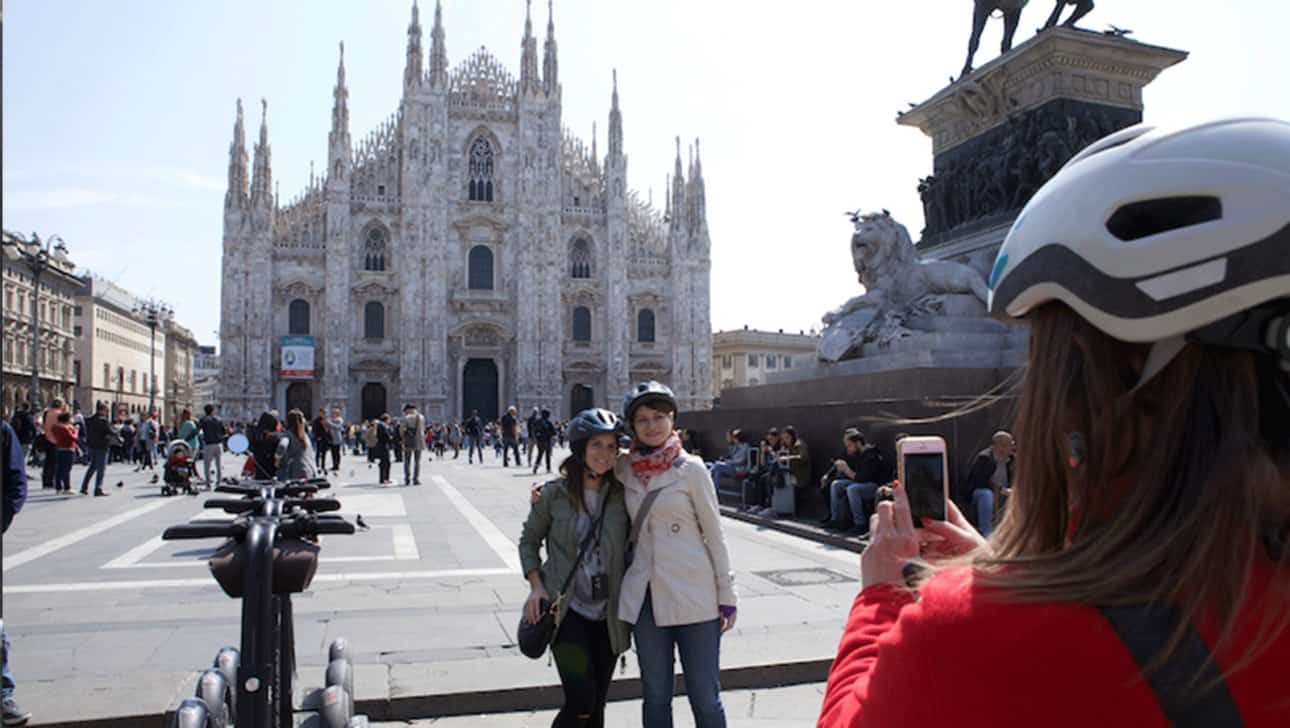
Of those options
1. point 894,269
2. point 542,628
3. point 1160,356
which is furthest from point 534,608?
point 894,269

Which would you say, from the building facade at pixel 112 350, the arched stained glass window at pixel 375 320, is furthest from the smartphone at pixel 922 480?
the building facade at pixel 112 350

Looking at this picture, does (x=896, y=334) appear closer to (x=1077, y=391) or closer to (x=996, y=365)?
(x=996, y=365)

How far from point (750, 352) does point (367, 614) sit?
60150 millimetres

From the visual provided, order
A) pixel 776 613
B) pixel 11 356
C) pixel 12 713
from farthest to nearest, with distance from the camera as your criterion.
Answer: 1. pixel 11 356
2. pixel 776 613
3. pixel 12 713

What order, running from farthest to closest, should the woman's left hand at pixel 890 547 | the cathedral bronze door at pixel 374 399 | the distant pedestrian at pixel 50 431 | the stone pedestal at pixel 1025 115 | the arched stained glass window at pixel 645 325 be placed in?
the arched stained glass window at pixel 645 325, the cathedral bronze door at pixel 374 399, the distant pedestrian at pixel 50 431, the stone pedestal at pixel 1025 115, the woman's left hand at pixel 890 547

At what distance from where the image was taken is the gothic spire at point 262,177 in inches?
1588

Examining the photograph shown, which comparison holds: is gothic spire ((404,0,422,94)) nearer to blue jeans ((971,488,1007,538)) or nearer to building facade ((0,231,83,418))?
building facade ((0,231,83,418))

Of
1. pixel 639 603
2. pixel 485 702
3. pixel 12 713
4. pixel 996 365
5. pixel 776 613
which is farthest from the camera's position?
pixel 996 365

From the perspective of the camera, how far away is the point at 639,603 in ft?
10.5

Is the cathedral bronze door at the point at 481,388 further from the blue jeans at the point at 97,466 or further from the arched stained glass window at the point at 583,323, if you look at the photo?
the blue jeans at the point at 97,466

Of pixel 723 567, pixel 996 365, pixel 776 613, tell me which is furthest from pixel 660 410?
pixel 996 365

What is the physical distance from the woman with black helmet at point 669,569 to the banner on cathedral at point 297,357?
127ft

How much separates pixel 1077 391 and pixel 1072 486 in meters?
0.10

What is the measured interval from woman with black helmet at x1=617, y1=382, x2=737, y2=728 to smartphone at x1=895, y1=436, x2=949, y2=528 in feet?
6.06
